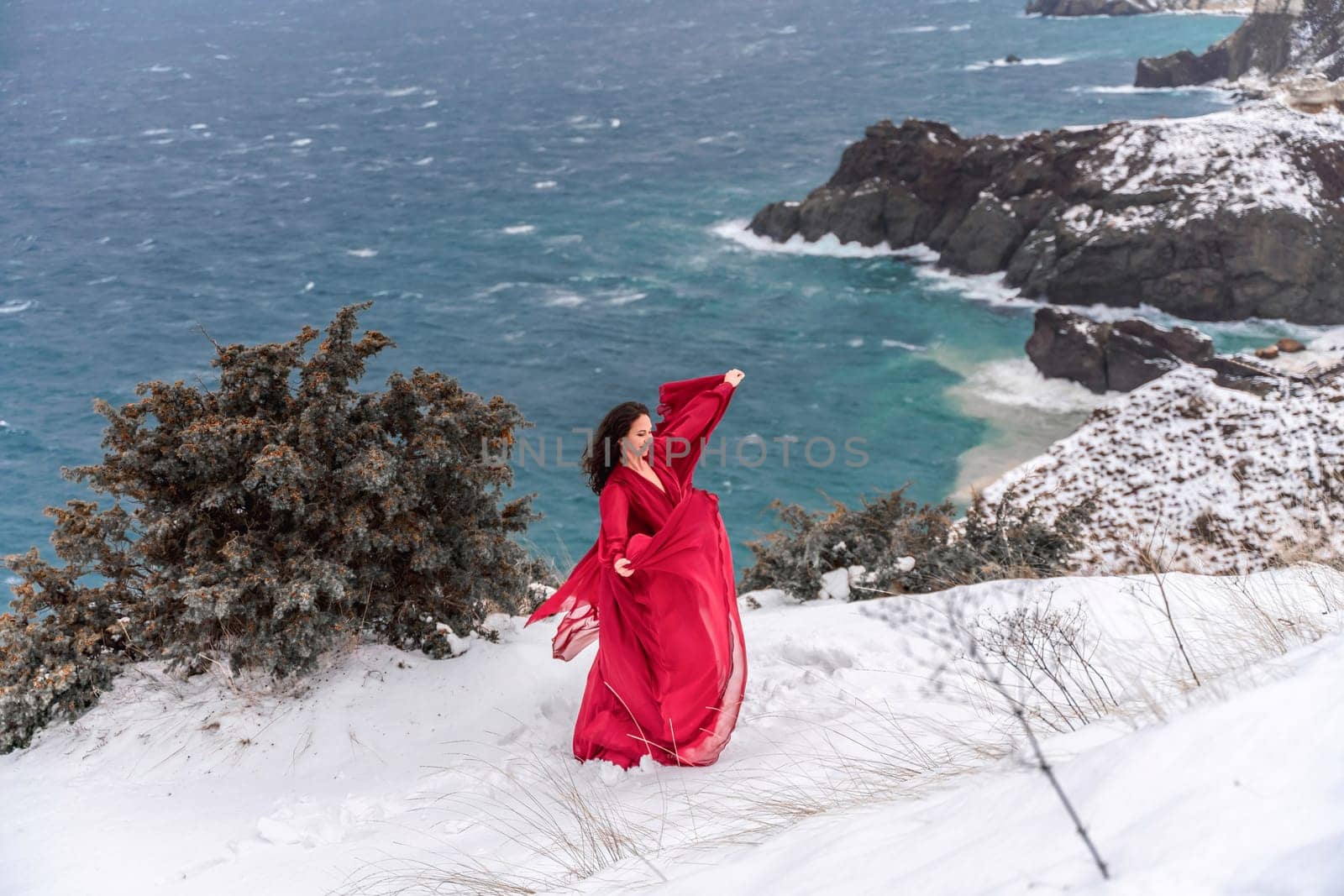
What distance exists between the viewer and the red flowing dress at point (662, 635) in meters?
4.99

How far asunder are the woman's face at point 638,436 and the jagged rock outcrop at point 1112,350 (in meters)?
23.8

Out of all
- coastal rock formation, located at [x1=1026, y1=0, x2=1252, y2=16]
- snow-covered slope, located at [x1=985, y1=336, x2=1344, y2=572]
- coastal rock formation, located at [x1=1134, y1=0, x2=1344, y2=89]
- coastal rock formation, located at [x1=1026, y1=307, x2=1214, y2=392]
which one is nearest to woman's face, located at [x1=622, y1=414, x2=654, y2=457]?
snow-covered slope, located at [x1=985, y1=336, x2=1344, y2=572]

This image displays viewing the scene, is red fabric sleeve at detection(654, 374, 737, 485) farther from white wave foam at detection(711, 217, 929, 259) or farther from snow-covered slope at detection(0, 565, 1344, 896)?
white wave foam at detection(711, 217, 929, 259)

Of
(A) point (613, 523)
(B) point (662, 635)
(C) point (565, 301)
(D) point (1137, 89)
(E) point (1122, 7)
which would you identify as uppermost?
(E) point (1122, 7)

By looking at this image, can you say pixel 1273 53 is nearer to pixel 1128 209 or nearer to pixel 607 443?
pixel 1128 209

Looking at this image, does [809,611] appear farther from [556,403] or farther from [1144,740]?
[556,403]

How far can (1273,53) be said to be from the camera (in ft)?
163

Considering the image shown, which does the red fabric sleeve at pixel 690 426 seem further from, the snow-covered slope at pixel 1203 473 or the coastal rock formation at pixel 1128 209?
the coastal rock formation at pixel 1128 209

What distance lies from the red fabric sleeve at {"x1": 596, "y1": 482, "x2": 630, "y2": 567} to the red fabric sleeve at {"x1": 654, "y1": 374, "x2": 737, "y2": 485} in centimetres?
43

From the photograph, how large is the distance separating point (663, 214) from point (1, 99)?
166ft

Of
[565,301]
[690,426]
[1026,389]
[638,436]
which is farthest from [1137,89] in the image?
[638,436]

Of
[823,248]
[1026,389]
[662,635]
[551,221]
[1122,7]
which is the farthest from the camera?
[1122,7]

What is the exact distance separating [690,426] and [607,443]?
1.83 feet

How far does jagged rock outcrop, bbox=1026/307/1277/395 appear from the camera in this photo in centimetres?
2578
